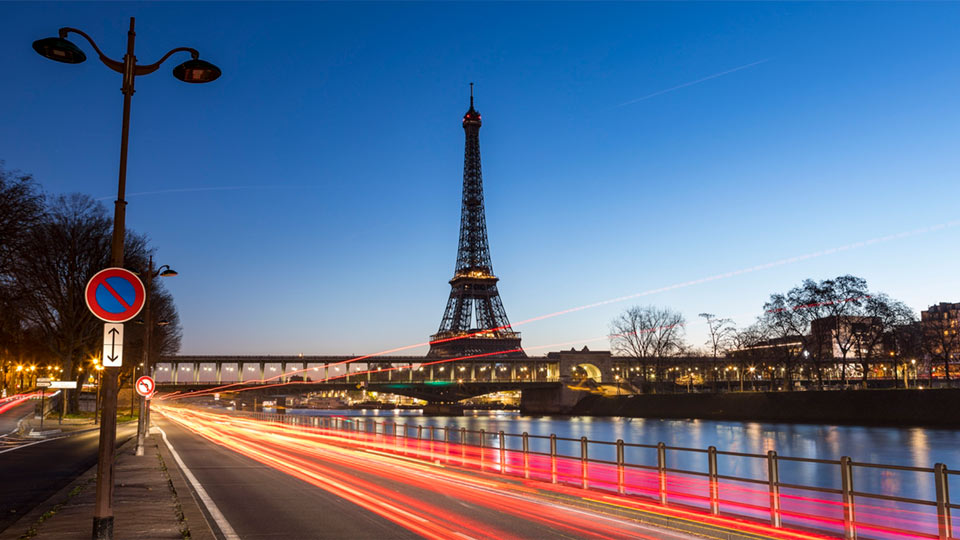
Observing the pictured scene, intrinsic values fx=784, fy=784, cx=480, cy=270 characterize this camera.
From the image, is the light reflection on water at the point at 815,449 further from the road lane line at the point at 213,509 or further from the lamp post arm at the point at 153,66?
the lamp post arm at the point at 153,66

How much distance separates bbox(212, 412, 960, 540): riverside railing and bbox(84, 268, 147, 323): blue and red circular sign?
927 centimetres

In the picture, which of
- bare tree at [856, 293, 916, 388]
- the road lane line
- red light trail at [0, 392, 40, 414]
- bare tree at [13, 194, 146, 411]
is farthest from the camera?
bare tree at [856, 293, 916, 388]

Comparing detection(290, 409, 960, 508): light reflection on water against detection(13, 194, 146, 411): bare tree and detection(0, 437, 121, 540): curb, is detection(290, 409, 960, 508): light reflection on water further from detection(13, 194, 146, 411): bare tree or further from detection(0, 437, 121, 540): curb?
detection(13, 194, 146, 411): bare tree

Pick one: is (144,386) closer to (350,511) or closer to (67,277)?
(350,511)

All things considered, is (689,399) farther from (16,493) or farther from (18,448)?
(16,493)

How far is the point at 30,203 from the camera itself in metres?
32.8

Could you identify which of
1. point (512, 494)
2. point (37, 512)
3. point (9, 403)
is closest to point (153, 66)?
point (37, 512)

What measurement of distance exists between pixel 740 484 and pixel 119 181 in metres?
30.3

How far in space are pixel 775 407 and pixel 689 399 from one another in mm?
14287

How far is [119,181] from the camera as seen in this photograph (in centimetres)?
1077

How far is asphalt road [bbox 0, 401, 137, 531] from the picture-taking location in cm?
1736

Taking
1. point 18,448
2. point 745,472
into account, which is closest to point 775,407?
point 745,472

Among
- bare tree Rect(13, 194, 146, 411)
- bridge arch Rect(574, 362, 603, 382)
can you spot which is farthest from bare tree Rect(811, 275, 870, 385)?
bare tree Rect(13, 194, 146, 411)

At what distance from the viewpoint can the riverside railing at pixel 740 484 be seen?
11844 mm
